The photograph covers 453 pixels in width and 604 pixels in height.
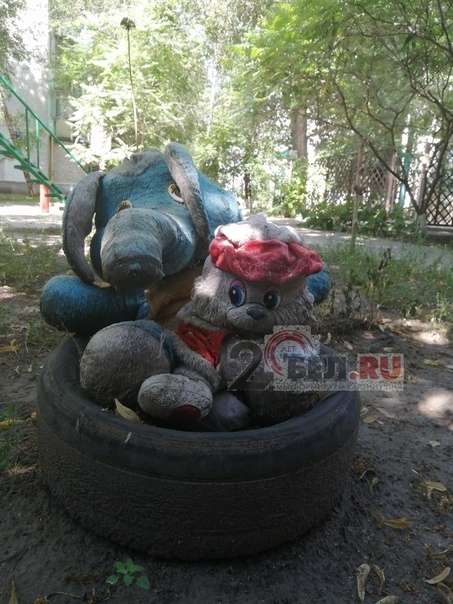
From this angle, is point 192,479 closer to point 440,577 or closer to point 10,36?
point 440,577

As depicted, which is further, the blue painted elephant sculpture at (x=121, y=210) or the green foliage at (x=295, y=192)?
the green foliage at (x=295, y=192)

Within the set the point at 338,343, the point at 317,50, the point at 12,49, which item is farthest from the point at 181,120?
the point at 338,343

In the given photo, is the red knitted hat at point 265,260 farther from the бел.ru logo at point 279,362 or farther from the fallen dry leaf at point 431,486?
the fallen dry leaf at point 431,486

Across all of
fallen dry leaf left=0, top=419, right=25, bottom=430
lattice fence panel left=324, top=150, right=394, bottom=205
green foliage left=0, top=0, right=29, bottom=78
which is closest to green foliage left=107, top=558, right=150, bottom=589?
fallen dry leaf left=0, top=419, right=25, bottom=430

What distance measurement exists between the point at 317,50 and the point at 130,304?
245 inches

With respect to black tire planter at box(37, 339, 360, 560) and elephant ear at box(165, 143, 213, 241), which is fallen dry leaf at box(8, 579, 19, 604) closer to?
black tire planter at box(37, 339, 360, 560)

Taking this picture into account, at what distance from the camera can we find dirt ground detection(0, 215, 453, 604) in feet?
4.55

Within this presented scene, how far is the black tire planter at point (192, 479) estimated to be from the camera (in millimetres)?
1321

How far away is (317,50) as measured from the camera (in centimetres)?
684

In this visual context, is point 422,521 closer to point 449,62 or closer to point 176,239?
point 176,239

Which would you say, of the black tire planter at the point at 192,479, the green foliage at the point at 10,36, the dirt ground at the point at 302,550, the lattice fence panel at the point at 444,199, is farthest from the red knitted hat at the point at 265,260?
the green foliage at the point at 10,36

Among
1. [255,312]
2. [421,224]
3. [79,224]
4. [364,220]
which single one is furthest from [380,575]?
[364,220]

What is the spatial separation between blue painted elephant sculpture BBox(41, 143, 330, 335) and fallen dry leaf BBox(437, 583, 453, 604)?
102cm

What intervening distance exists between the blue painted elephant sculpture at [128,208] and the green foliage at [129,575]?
83 centimetres
